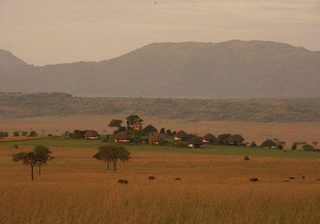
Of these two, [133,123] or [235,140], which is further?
[133,123]

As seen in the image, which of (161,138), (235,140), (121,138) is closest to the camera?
(121,138)

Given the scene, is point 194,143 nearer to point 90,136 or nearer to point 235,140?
point 235,140

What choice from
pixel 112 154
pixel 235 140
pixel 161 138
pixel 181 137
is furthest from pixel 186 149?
pixel 112 154

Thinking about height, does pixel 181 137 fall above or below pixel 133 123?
below

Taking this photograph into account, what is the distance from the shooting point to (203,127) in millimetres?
172500

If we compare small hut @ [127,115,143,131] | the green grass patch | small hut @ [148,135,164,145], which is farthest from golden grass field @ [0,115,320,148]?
small hut @ [148,135,164,145]

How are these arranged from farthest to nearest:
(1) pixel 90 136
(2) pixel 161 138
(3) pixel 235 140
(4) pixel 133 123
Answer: (4) pixel 133 123 < (1) pixel 90 136 < (3) pixel 235 140 < (2) pixel 161 138

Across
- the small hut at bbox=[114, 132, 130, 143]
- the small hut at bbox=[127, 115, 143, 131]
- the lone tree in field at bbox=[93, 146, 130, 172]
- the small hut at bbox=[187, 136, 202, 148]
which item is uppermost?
the small hut at bbox=[127, 115, 143, 131]

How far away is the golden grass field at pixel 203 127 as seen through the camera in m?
151

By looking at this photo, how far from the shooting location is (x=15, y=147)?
260 feet

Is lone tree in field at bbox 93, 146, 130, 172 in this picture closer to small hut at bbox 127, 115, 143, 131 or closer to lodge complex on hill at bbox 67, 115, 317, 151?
lodge complex on hill at bbox 67, 115, 317, 151

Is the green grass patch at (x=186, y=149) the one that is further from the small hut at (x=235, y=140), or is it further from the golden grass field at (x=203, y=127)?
the golden grass field at (x=203, y=127)

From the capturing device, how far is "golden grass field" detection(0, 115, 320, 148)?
496 ft

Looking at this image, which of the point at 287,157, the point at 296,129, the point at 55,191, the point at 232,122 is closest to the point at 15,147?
the point at 287,157
